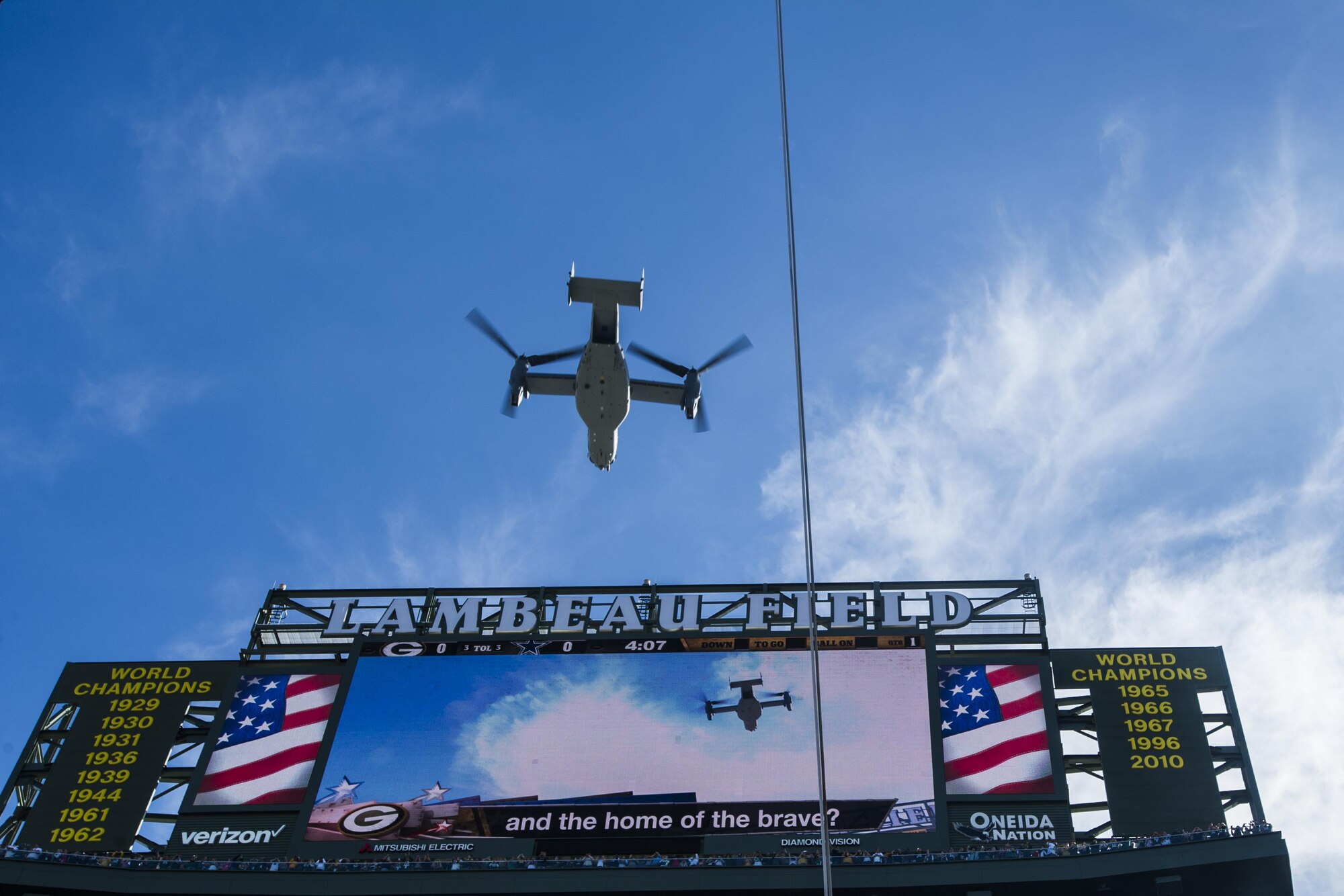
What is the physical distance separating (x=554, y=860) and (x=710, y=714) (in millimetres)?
6641

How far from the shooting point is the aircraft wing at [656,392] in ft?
123

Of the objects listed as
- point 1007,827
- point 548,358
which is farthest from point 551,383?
point 1007,827

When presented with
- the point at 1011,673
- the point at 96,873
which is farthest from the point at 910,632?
the point at 96,873

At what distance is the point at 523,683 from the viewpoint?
37.8 m

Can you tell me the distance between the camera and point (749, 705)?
120 ft

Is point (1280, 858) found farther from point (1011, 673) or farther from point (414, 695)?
point (414, 695)

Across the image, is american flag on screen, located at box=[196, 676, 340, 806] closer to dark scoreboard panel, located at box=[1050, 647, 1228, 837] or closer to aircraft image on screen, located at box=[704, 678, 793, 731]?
aircraft image on screen, located at box=[704, 678, 793, 731]

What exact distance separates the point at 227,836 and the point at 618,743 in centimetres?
1108

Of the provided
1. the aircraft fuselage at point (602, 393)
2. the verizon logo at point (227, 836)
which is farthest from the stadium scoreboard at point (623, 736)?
the aircraft fuselage at point (602, 393)

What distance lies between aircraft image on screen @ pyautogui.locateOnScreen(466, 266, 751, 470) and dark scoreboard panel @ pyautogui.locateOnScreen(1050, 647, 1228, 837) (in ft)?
46.0

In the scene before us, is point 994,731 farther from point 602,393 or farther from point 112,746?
point 112,746

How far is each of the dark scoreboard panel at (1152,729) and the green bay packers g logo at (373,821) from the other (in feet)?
64.4

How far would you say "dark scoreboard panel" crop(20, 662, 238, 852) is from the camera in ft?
115

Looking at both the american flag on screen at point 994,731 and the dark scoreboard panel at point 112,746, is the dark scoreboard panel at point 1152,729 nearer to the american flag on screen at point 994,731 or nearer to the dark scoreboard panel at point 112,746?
the american flag on screen at point 994,731
